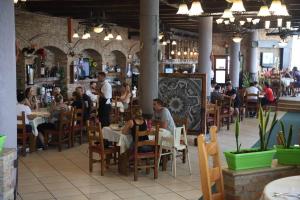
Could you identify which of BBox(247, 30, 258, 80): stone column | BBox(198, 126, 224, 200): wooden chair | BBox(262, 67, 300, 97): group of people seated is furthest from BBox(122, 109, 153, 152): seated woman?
BBox(247, 30, 258, 80): stone column

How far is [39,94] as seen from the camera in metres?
13.5

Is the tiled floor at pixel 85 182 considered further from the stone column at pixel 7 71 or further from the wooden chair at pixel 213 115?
the wooden chair at pixel 213 115

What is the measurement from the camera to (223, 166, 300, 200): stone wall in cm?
404

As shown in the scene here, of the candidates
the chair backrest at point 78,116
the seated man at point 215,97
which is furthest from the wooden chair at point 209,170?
the seated man at point 215,97

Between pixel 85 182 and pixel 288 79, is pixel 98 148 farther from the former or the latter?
pixel 288 79

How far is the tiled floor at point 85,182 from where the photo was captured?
21.2ft

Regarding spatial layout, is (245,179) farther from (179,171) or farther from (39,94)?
(39,94)

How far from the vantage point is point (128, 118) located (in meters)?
8.95

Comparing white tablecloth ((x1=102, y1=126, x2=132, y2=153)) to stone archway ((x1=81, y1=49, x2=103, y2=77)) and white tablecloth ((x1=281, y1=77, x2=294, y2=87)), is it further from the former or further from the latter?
white tablecloth ((x1=281, y1=77, x2=294, y2=87))

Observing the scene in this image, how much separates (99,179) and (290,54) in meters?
20.0

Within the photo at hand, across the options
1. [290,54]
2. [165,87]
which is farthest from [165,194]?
[290,54]

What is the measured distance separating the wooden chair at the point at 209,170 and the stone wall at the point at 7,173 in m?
2.23

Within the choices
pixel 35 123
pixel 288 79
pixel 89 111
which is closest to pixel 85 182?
pixel 35 123

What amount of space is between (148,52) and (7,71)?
15.1 ft
